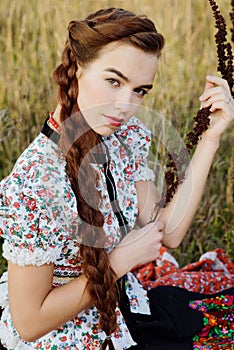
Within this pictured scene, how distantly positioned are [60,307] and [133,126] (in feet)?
2.25

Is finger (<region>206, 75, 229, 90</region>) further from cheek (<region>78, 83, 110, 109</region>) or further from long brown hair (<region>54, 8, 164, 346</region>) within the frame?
cheek (<region>78, 83, 110, 109</region>)

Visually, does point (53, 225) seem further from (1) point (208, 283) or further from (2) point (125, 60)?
(1) point (208, 283)

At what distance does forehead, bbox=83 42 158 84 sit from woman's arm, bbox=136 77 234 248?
260mm

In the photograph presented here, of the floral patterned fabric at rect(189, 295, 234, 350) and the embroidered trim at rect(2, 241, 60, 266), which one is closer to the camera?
the embroidered trim at rect(2, 241, 60, 266)

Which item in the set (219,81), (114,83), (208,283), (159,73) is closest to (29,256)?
(114,83)

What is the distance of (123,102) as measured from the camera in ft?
5.13

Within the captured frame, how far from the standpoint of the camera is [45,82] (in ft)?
9.88

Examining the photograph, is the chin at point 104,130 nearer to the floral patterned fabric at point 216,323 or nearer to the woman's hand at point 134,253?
the woman's hand at point 134,253

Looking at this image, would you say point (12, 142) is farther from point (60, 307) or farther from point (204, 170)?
point (60, 307)

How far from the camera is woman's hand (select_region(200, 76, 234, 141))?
172 cm

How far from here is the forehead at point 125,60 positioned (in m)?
1.53

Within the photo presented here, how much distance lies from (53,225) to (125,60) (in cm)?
42

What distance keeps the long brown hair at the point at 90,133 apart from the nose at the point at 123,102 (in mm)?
108

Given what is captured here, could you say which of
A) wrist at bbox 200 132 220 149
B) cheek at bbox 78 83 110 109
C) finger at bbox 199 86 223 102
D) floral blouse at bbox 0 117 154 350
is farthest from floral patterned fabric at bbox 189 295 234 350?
cheek at bbox 78 83 110 109
